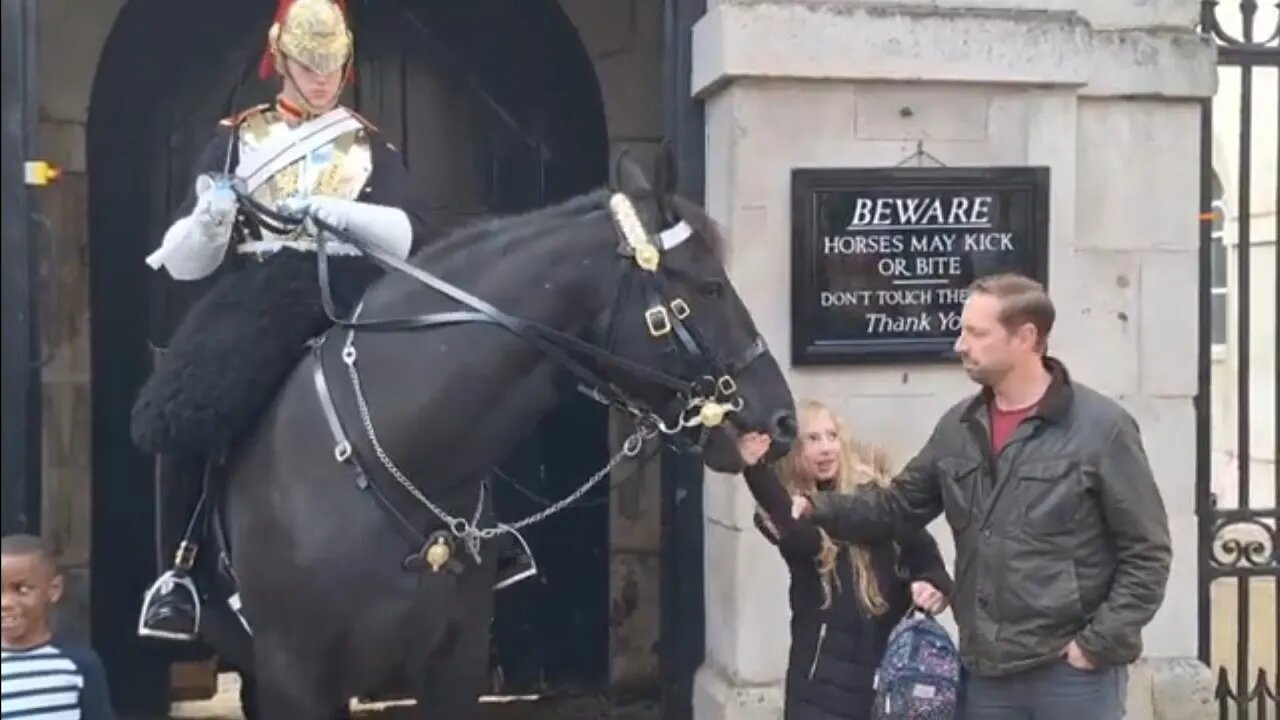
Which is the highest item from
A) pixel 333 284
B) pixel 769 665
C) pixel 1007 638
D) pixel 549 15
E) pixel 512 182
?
pixel 549 15

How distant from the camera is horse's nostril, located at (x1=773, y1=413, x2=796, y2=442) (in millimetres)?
3924

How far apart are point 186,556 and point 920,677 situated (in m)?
1.94

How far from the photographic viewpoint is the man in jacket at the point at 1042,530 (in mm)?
3797

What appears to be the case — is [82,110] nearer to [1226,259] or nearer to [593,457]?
[593,457]

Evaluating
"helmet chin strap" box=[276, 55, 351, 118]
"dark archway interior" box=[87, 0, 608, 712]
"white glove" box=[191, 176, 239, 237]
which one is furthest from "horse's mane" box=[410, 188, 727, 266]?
"dark archway interior" box=[87, 0, 608, 712]

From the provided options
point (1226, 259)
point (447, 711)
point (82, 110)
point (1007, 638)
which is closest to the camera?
point (1007, 638)

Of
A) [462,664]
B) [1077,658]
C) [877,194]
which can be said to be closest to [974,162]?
[877,194]

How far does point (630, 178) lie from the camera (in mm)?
4012

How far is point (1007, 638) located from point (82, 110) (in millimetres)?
4599

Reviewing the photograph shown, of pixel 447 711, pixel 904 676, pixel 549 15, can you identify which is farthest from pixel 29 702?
pixel 549 15

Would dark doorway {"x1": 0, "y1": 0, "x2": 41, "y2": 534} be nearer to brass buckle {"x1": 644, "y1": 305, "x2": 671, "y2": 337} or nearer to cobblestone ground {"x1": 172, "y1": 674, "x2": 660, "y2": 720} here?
brass buckle {"x1": 644, "y1": 305, "x2": 671, "y2": 337}

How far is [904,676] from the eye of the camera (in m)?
4.01

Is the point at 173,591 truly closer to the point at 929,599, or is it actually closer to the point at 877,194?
the point at 929,599

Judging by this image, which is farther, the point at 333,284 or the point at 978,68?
the point at 978,68
